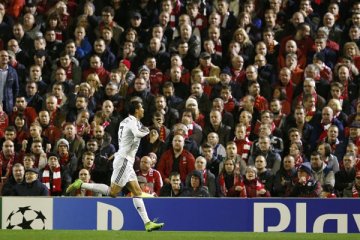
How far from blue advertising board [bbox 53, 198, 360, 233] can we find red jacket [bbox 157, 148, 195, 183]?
1.40 meters

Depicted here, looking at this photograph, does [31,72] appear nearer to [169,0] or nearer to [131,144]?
[169,0]

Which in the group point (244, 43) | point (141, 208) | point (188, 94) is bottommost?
point (141, 208)

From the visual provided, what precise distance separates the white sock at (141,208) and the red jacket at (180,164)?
2.45 metres

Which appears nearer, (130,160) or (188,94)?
(130,160)

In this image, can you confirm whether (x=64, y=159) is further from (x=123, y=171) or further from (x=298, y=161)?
(x=298, y=161)

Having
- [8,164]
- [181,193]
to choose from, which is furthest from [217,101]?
[8,164]

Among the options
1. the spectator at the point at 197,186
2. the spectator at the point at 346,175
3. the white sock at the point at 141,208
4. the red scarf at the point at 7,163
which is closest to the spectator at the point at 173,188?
the spectator at the point at 197,186

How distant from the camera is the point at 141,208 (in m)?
15.9

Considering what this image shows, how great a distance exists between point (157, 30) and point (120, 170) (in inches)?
203

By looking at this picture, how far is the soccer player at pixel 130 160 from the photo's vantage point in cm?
1582

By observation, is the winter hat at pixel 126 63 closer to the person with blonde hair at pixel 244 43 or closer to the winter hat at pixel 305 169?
the person with blonde hair at pixel 244 43

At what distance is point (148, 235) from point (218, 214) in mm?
1453

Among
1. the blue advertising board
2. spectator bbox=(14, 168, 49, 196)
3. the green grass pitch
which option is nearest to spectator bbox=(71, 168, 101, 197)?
spectator bbox=(14, 168, 49, 196)

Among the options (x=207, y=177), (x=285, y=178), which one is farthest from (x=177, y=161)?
(x=285, y=178)
